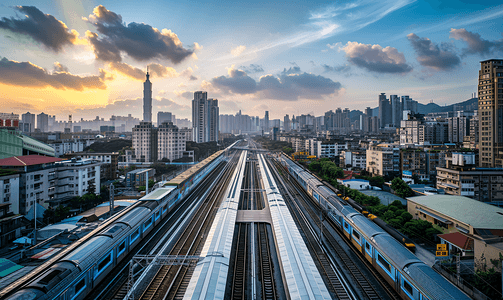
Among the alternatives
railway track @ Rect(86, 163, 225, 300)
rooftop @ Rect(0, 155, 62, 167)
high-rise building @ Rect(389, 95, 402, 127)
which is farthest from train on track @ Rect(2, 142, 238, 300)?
high-rise building @ Rect(389, 95, 402, 127)

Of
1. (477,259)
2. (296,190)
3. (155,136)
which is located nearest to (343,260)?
(477,259)

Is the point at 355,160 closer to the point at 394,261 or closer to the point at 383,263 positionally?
the point at 383,263

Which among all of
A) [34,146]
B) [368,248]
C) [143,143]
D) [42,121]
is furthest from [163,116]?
[368,248]

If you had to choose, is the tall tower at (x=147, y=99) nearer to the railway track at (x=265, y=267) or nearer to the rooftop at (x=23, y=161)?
the rooftop at (x=23, y=161)

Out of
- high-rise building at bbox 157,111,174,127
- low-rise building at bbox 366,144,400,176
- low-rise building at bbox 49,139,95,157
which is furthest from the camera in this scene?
high-rise building at bbox 157,111,174,127

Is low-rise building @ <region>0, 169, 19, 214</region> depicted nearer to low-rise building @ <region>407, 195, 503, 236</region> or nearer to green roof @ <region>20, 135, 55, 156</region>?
green roof @ <region>20, 135, 55, 156</region>

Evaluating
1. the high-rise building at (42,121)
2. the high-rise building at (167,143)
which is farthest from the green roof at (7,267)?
the high-rise building at (42,121)
